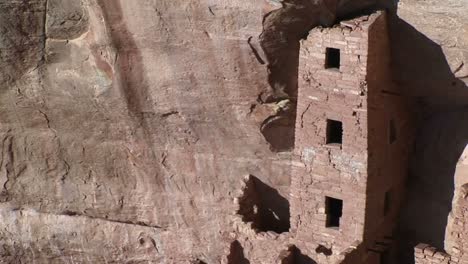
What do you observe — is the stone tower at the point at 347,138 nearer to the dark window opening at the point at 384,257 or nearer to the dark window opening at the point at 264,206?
the dark window opening at the point at 384,257

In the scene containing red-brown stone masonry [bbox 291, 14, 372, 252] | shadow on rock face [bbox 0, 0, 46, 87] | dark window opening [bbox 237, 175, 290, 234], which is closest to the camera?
red-brown stone masonry [bbox 291, 14, 372, 252]

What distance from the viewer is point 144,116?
31.0 ft

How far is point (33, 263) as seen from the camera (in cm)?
1118

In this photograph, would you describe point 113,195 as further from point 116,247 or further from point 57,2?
point 57,2

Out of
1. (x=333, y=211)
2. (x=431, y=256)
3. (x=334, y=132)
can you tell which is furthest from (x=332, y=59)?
(x=431, y=256)

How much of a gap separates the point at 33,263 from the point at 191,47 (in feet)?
13.0

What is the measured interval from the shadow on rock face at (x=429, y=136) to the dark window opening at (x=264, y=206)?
3.61ft

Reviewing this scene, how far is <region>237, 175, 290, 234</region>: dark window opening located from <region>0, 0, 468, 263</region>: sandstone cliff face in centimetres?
11

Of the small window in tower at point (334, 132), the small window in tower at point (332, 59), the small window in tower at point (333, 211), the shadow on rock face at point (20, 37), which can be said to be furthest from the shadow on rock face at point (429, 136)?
the shadow on rock face at point (20, 37)

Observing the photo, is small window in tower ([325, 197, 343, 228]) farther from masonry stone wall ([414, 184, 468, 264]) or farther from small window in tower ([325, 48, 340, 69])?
small window in tower ([325, 48, 340, 69])

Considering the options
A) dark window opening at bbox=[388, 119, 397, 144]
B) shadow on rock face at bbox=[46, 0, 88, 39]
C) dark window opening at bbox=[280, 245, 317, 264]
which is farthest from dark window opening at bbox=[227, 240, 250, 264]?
shadow on rock face at bbox=[46, 0, 88, 39]

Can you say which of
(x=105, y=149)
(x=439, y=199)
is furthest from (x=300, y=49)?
(x=105, y=149)

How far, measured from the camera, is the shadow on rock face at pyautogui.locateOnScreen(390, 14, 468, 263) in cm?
834

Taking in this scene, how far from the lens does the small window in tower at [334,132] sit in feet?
27.5
